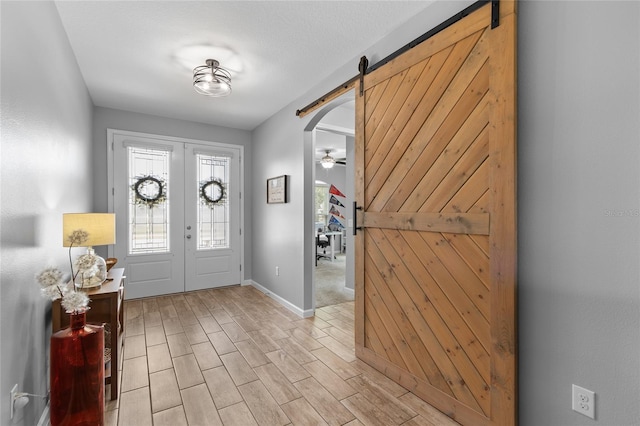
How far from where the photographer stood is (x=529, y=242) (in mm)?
1532

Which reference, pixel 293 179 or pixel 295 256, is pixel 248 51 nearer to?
pixel 293 179

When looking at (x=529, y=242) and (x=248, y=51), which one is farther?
(x=248, y=51)

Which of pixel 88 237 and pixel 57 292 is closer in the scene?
pixel 57 292

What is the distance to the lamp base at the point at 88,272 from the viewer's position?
1.92m

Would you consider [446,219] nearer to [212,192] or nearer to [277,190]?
[277,190]

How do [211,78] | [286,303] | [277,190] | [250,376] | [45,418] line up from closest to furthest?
[45,418]
[250,376]
[211,78]
[286,303]
[277,190]

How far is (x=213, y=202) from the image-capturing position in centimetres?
484

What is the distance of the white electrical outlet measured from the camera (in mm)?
1336

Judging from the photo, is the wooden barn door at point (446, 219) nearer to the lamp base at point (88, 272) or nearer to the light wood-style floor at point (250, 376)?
the light wood-style floor at point (250, 376)

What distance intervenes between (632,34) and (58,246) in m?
3.51

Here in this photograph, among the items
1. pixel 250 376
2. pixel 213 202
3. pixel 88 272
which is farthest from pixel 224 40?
pixel 213 202

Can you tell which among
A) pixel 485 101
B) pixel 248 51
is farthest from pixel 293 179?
pixel 485 101

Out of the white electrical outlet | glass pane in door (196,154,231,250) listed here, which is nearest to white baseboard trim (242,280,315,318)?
glass pane in door (196,154,231,250)

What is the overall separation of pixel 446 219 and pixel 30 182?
7.74 feet
